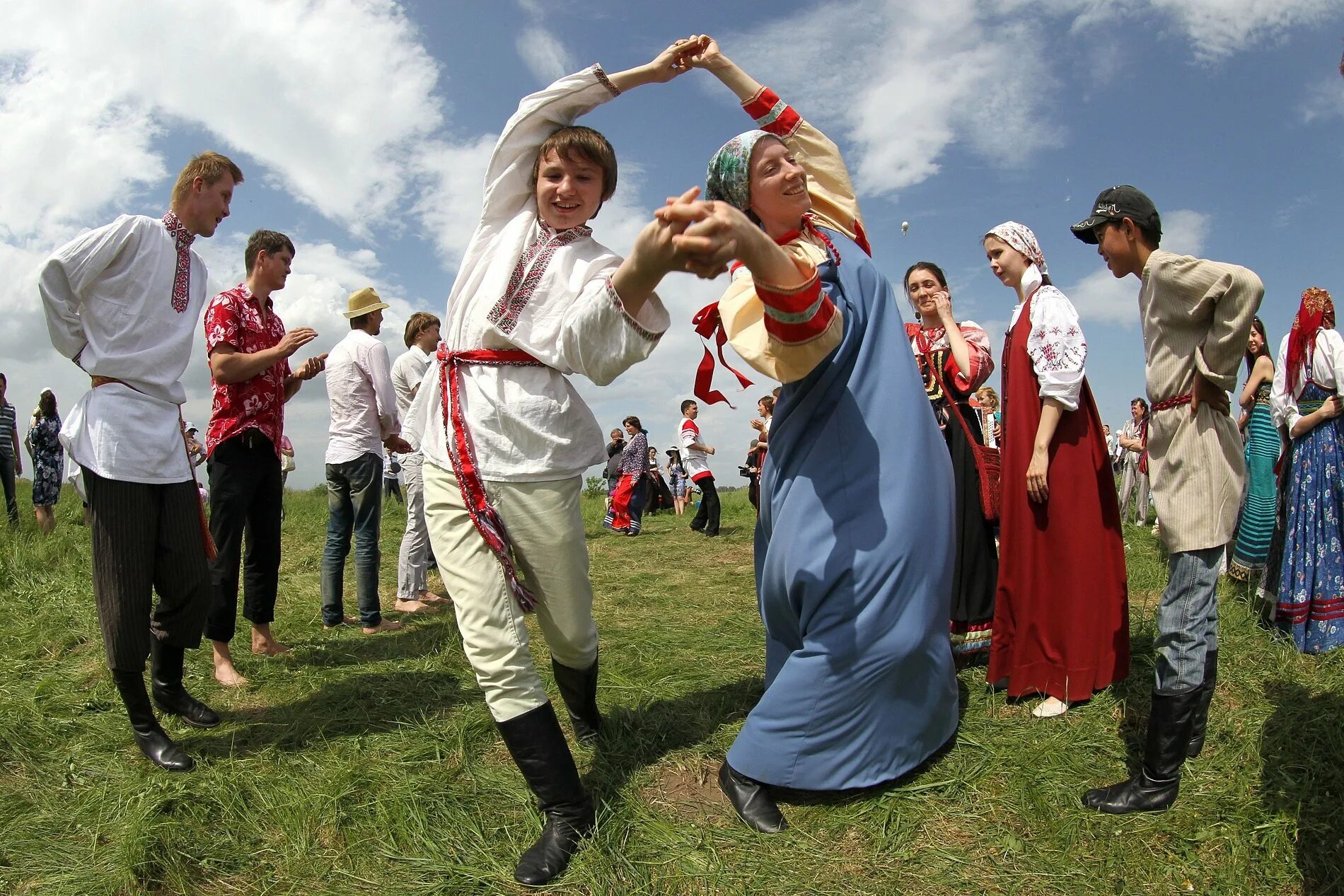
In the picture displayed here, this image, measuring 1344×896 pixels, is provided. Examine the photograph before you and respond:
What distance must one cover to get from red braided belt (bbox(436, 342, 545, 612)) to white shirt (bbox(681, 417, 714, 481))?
8597mm

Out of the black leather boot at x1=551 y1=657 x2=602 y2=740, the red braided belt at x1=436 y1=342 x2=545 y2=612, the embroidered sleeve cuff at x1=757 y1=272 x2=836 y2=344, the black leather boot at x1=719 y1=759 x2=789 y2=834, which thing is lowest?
the black leather boot at x1=719 y1=759 x2=789 y2=834

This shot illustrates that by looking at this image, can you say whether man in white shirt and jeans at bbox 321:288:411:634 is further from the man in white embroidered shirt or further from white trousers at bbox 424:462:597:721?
white trousers at bbox 424:462:597:721

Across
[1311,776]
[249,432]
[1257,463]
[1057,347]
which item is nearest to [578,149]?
[1057,347]

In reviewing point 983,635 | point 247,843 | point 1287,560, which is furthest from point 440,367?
point 1287,560

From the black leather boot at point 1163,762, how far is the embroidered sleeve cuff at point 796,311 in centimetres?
149

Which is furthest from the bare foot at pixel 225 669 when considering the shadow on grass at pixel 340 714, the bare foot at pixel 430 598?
the bare foot at pixel 430 598

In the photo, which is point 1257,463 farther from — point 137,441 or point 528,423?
point 137,441

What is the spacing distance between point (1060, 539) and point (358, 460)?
377 centimetres

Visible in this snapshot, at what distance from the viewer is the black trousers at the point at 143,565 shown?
111 inches

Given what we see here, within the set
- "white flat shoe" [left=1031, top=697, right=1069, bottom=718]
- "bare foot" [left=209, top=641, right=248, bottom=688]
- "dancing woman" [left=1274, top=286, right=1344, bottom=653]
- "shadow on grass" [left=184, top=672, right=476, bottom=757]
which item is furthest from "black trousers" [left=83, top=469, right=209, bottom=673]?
"dancing woman" [left=1274, top=286, right=1344, bottom=653]

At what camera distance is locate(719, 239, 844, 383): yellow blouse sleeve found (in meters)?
1.82

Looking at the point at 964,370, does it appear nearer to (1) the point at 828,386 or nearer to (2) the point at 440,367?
(1) the point at 828,386

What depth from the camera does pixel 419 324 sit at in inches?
222

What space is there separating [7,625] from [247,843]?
3732mm
